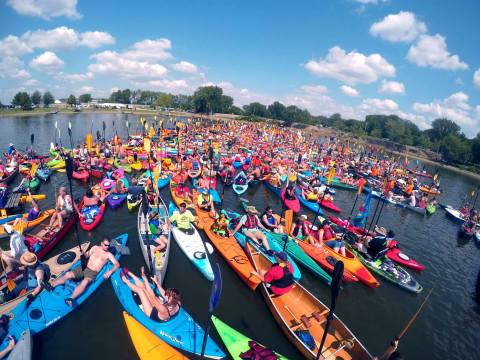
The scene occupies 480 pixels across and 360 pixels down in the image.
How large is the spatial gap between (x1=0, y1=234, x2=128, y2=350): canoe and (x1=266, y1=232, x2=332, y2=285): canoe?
28.1 feet

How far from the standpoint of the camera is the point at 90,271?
9.36 m

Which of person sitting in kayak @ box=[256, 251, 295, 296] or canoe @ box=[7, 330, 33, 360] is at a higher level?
person sitting in kayak @ box=[256, 251, 295, 296]

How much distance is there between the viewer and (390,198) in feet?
86.2

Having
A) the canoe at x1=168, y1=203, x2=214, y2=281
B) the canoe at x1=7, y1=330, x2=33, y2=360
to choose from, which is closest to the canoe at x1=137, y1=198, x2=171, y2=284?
the canoe at x1=168, y1=203, x2=214, y2=281

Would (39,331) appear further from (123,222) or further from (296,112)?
(296,112)

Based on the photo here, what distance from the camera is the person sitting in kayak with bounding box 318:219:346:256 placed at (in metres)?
12.7

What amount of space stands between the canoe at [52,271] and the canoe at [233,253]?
5871 mm

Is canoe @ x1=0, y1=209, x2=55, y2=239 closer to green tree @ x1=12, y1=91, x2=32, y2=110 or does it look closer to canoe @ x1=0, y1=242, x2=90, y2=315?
canoe @ x1=0, y1=242, x2=90, y2=315

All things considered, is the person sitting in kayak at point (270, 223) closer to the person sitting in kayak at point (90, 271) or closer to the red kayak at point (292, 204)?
the red kayak at point (292, 204)

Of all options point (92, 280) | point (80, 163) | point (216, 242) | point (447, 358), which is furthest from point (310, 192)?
point (80, 163)

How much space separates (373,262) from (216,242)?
27.5 ft

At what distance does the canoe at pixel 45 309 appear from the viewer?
735 cm

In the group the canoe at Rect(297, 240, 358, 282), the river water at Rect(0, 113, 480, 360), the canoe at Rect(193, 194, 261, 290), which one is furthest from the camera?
the canoe at Rect(297, 240, 358, 282)

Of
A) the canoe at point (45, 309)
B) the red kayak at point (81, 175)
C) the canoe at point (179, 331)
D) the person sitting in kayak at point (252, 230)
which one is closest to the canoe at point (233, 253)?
the person sitting in kayak at point (252, 230)
